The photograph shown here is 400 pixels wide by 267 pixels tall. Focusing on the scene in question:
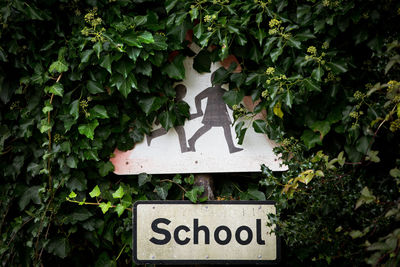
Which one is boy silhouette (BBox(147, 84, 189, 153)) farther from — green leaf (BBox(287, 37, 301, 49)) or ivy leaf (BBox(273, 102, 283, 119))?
green leaf (BBox(287, 37, 301, 49))

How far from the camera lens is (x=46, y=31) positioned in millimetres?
2375

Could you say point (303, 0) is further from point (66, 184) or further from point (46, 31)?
point (66, 184)

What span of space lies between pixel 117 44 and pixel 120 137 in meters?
0.51

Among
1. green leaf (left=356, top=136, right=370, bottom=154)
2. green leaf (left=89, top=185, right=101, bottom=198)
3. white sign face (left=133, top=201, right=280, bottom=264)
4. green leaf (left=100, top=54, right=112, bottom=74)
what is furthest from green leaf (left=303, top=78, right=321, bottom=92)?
green leaf (left=89, top=185, right=101, bottom=198)

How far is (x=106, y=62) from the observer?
2195 mm

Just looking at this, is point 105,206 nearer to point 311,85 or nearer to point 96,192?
point 96,192

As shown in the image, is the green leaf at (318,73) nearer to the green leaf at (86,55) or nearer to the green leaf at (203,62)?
the green leaf at (203,62)

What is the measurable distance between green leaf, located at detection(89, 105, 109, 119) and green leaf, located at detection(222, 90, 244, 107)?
629 mm

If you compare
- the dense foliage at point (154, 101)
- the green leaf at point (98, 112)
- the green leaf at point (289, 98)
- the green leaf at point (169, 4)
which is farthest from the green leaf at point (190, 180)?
the green leaf at point (169, 4)

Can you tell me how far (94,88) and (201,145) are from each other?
2.09 feet

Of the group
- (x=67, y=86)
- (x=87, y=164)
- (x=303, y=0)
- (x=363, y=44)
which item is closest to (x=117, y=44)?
(x=67, y=86)

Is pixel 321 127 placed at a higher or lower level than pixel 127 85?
lower

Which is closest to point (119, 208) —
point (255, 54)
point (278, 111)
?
point (278, 111)

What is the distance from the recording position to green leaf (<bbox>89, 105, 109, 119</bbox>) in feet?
7.55
